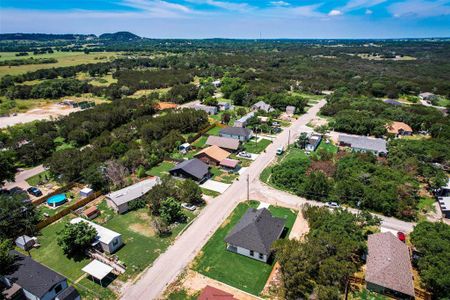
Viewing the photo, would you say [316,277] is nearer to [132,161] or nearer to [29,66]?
[132,161]

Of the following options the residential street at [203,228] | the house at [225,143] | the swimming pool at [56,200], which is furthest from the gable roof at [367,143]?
the swimming pool at [56,200]

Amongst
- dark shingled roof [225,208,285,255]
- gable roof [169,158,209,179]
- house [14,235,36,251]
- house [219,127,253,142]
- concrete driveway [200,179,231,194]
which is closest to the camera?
dark shingled roof [225,208,285,255]

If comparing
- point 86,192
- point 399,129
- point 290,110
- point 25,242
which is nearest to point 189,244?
point 25,242

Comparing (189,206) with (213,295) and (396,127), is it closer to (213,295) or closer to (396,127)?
(213,295)

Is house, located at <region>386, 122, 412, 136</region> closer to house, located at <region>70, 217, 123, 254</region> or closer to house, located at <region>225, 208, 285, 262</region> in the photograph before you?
house, located at <region>225, 208, 285, 262</region>

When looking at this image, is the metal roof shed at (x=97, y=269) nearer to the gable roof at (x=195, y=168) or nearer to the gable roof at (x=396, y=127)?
the gable roof at (x=195, y=168)

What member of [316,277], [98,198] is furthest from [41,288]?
[316,277]

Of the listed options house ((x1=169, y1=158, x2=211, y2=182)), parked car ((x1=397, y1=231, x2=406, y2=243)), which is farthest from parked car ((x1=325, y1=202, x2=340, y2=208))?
house ((x1=169, y1=158, x2=211, y2=182))
